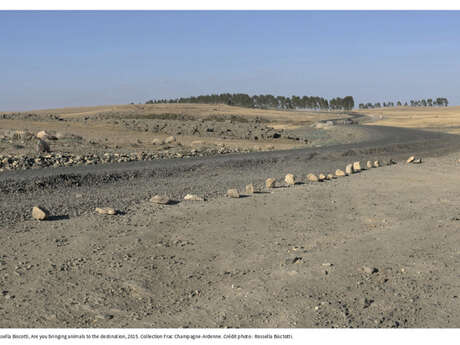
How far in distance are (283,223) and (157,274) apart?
11.3ft

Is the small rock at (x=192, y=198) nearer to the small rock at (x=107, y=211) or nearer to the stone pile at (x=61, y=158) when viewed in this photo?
the small rock at (x=107, y=211)

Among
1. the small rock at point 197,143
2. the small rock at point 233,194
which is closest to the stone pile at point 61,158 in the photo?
the small rock at point 197,143

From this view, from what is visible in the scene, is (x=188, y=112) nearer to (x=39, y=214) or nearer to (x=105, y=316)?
(x=39, y=214)

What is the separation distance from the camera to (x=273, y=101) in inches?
6432

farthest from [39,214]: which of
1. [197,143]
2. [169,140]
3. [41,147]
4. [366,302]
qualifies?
[169,140]

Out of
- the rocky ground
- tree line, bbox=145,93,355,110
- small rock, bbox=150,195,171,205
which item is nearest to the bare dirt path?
small rock, bbox=150,195,171,205

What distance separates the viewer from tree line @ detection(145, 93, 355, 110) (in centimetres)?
14950

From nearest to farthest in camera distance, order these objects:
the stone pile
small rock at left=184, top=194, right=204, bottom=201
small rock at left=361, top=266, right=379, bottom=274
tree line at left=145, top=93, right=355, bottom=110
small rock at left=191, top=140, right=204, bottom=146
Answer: small rock at left=361, top=266, right=379, bottom=274 < small rock at left=184, top=194, right=204, bottom=201 < the stone pile < small rock at left=191, top=140, right=204, bottom=146 < tree line at left=145, top=93, right=355, bottom=110

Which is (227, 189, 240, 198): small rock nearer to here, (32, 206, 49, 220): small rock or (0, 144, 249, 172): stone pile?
(32, 206, 49, 220): small rock

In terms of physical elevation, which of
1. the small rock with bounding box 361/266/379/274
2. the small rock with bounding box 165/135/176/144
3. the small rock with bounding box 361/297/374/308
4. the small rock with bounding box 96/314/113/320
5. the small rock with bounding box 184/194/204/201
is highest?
the small rock with bounding box 165/135/176/144

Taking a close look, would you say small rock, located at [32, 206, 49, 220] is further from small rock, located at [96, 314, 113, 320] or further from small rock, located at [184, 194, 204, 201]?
small rock, located at [96, 314, 113, 320]

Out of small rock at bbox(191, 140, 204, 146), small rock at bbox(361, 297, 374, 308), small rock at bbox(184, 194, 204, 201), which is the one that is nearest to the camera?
small rock at bbox(361, 297, 374, 308)

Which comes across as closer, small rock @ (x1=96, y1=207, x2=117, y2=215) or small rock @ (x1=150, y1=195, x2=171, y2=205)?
small rock @ (x1=96, y1=207, x2=117, y2=215)

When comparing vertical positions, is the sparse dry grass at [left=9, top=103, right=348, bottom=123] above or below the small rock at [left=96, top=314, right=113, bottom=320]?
above
